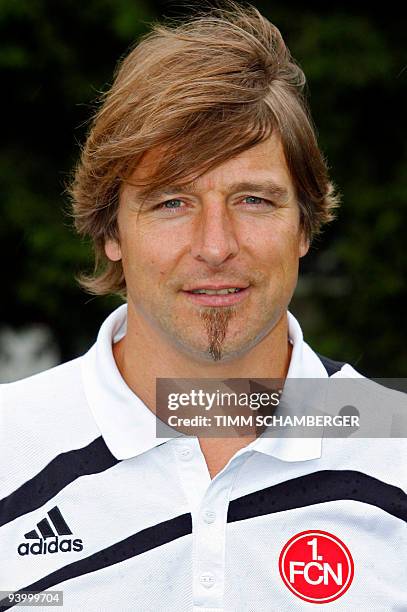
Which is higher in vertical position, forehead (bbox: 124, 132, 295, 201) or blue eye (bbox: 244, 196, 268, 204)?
forehead (bbox: 124, 132, 295, 201)

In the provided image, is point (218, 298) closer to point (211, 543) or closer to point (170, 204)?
point (170, 204)

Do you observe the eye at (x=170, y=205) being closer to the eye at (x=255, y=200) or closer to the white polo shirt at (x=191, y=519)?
the eye at (x=255, y=200)

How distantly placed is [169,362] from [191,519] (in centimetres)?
45

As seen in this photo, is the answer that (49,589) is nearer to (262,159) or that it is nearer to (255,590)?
(255,590)

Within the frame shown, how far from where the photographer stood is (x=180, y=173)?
8.41 feet

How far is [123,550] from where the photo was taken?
2.51m

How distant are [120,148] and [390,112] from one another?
2640 mm

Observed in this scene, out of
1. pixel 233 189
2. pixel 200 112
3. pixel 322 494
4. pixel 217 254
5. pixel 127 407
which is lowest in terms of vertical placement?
pixel 322 494

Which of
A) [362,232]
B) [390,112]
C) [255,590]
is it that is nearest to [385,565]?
[255,590]

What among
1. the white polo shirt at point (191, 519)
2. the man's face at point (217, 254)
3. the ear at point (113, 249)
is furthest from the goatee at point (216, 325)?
the ear at point (113, 249)

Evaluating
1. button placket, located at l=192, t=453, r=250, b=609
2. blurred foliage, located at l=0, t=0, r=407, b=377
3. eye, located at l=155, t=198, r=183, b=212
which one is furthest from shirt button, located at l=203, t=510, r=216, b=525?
blurred foliage, located at l=0, t=0, r=407, b=377

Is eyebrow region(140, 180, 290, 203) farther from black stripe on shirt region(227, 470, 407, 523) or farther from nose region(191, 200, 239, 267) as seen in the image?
black stripe on shirt region(227, 470, 407, 523)

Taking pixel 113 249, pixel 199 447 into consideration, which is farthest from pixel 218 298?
pixel 113 249

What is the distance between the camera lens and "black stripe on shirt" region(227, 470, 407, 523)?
2.54 metres
